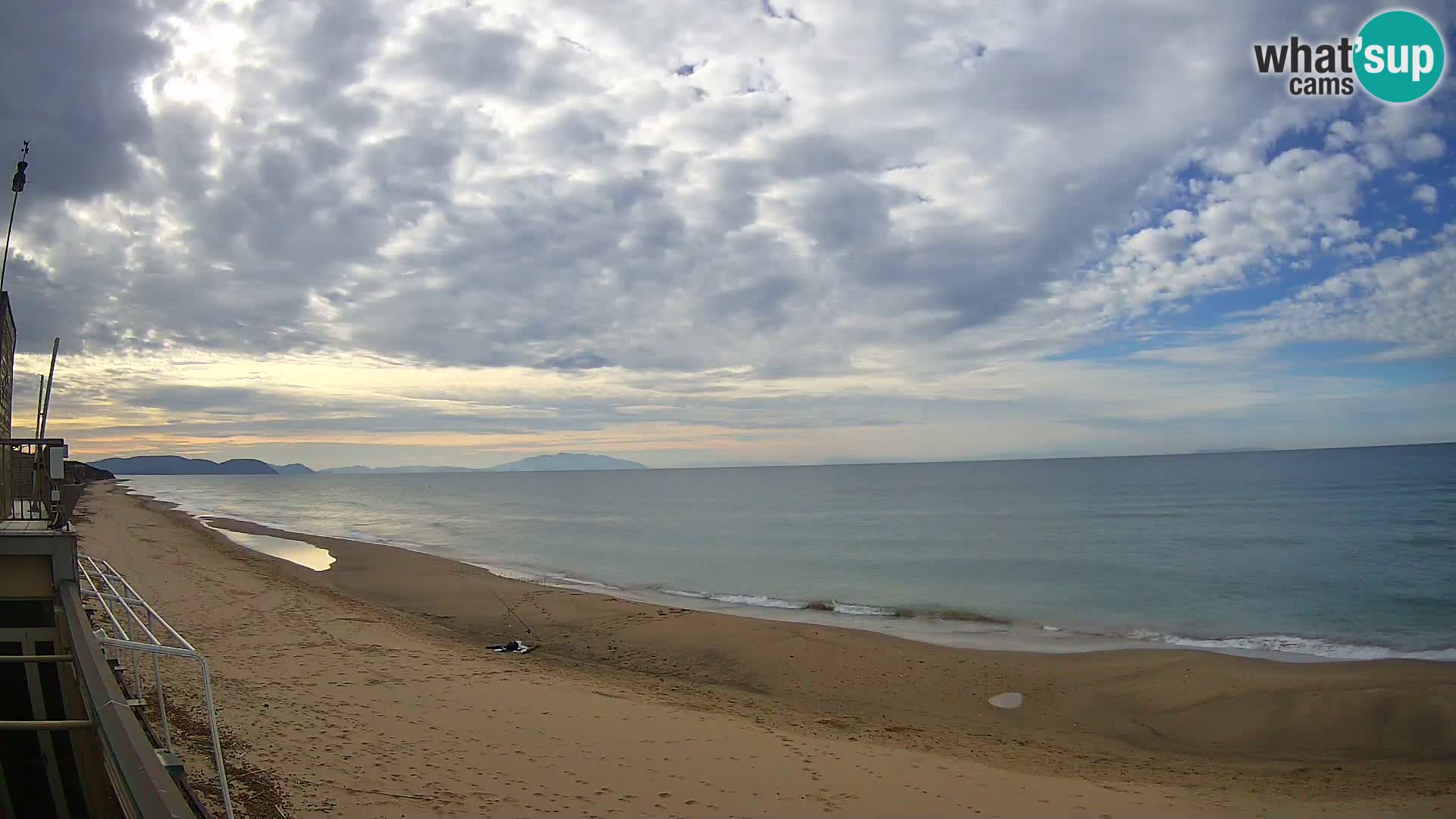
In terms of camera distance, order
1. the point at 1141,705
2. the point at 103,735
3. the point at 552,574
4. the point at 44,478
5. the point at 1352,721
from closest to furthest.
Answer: the point at 103,735 < the point at 44,478 < the point at 1352,721 < the point at 1141,705 < the point at 552,574

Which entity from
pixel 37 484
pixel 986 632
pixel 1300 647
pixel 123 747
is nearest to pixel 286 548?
pixel 37 484

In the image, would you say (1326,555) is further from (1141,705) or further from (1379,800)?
(1379,800)

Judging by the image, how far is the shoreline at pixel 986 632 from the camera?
49.3 ft

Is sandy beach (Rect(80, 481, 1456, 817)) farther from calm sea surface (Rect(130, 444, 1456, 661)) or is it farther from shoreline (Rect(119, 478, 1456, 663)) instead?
calm sea surface (Rect(130, 444, 1456, 661))

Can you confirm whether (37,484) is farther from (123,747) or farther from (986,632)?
(986,632)

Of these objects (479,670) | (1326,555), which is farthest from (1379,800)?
(1326,555)

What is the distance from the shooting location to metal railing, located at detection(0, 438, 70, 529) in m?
9.02

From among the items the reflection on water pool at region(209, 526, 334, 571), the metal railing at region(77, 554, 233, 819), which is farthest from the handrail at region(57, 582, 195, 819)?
the reflection on water pool at region(209, 526, 334, 571)

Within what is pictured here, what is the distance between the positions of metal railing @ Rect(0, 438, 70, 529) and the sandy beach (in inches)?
99.3

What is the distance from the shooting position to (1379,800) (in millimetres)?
7945

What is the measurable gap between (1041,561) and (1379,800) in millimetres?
21724

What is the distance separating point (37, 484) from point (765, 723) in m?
9.53

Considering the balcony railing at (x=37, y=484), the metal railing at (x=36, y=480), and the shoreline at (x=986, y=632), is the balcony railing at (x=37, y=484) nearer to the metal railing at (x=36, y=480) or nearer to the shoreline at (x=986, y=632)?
the metal railing at (x=36, y=480)

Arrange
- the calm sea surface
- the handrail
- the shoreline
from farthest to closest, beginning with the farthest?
1. the calm sea surface
2. the shoreline
3. the handrail
